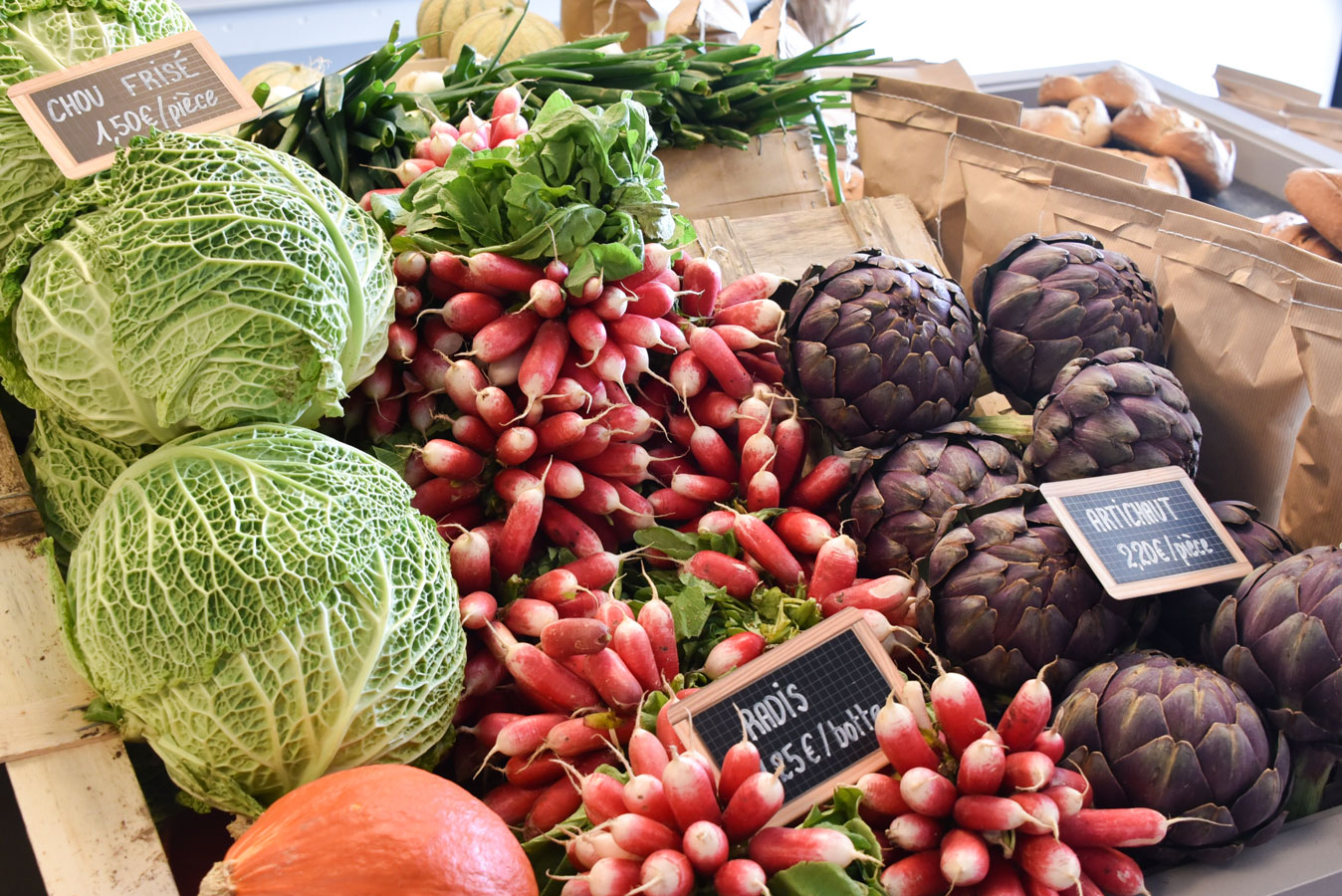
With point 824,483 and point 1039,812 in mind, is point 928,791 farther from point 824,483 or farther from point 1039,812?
point 824,483

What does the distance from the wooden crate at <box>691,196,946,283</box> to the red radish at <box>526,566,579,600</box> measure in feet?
3.60

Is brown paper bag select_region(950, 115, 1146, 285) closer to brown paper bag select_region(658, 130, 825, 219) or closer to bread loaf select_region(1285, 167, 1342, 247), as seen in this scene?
brown paper bag select_region(658, 130, 825, 219)

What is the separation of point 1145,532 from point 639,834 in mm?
1033

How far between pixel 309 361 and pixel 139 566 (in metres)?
0.38

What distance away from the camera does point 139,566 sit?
51.0 inches

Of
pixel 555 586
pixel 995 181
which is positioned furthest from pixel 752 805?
pixel 995 181

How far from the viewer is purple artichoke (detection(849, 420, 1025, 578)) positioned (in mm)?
1762

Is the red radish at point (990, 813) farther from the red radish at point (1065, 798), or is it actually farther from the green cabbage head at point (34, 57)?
the green cabbage head at point (34, 57)

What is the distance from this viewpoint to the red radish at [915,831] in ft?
4.01

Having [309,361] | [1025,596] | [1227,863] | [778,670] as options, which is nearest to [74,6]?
[309,361]

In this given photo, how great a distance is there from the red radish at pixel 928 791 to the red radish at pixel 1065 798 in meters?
0.12

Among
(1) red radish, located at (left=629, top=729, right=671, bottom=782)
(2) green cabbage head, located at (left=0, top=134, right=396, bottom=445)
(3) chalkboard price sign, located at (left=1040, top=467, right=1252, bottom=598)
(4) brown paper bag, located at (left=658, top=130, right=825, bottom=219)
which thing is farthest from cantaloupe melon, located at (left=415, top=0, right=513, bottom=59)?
(1) red radish, located at (left=629, top=729, right=671, bottom=782)

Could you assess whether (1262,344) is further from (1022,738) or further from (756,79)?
(756,79)

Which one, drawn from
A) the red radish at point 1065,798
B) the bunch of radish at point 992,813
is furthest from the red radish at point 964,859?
the red radish at point 1065,798
